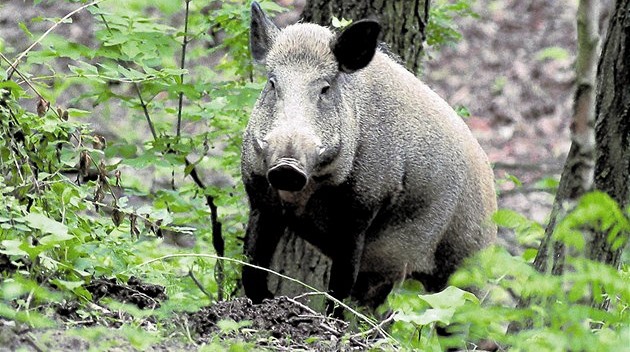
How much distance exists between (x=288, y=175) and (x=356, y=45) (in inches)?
43.0

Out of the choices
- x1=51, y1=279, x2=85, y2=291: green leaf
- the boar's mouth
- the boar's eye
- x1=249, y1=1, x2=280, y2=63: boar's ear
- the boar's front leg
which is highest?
x1=249, y1=1, x2=280, y2=63: boar's ear

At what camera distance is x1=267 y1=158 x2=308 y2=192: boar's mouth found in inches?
177

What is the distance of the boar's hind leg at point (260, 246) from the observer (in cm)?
550

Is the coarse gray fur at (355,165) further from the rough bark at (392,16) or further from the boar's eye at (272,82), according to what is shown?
the rough bark at (392,16)

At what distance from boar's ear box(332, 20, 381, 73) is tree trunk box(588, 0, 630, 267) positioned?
1.29 m

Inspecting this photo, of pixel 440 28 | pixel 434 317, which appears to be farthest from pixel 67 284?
pixel 440 28

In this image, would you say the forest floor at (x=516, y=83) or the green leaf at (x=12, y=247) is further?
the forest floor at (x=516, y=83)

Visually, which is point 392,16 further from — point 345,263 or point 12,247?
point 12,247

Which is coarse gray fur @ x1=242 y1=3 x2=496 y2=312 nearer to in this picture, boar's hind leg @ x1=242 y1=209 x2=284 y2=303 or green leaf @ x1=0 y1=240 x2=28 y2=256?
boar's hind leg @ x1=242 y1=209 x2=284 y2=303

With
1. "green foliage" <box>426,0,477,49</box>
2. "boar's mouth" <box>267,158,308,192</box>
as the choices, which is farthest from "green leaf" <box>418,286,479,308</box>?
"green foliage" <box>426,0,477,49</box>

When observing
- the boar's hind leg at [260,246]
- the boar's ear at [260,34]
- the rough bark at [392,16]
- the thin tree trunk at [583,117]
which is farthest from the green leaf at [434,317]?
the rough bark at [392,16]

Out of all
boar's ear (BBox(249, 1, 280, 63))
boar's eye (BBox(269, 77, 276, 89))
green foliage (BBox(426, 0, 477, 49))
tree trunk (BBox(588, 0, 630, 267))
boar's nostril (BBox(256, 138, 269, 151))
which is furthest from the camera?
green foliage (BBox(426, 0, 477, 49))

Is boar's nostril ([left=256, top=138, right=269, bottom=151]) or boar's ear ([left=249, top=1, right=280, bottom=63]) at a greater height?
boar's ear ([left=249, top=1, right=280, bottom=63])

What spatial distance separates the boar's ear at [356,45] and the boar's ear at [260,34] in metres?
0.37
